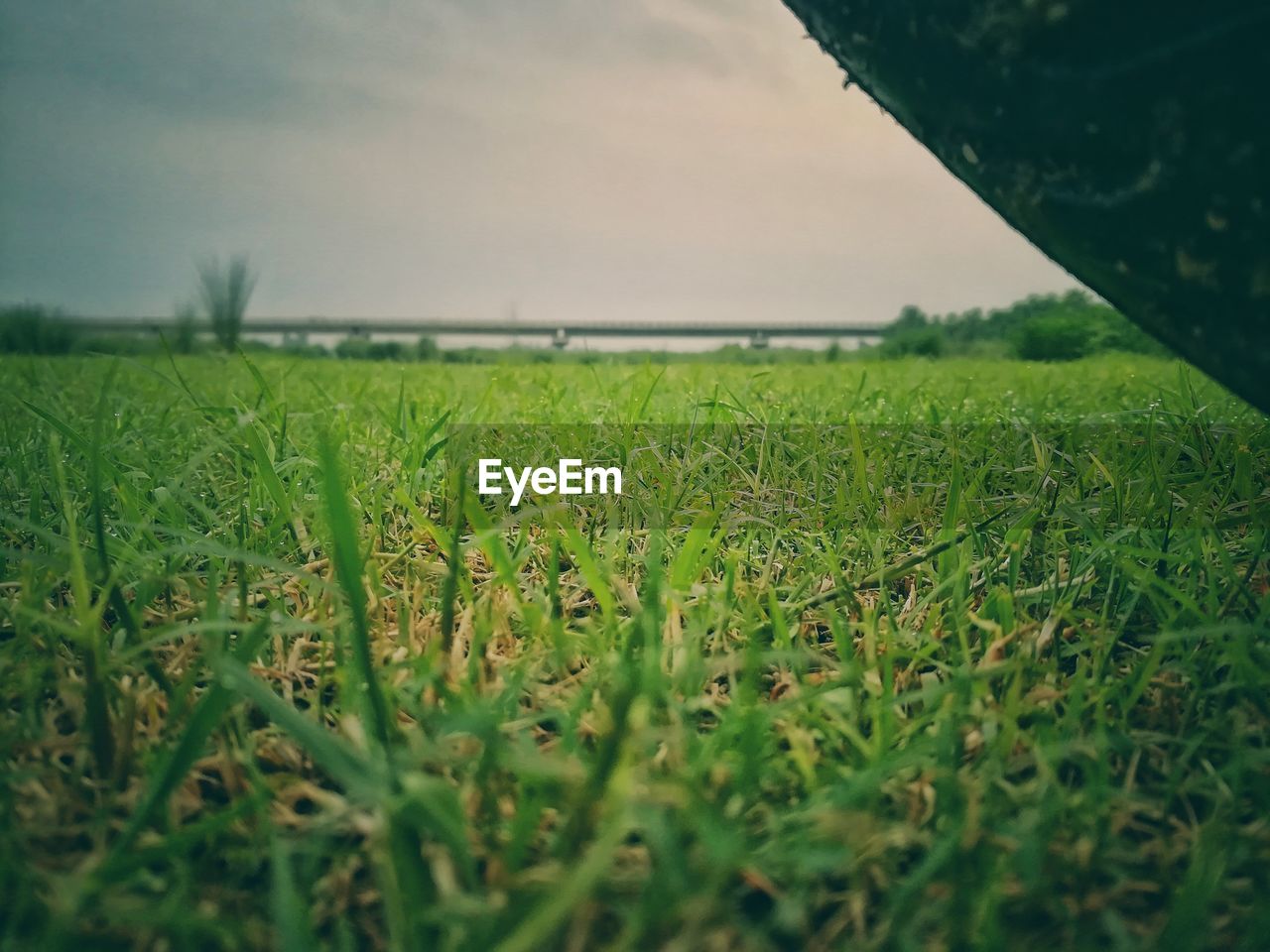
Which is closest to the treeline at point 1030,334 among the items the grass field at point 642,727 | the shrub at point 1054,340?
the shrub at point 1054,340

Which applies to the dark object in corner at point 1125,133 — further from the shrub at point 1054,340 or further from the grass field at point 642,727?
the shrub at point 1054,340

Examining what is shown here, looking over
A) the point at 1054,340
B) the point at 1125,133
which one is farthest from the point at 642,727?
the point at 1054,340

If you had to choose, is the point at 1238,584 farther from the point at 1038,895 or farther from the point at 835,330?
the point at 835,330

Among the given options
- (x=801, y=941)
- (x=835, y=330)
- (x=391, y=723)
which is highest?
(x=835, y=330)

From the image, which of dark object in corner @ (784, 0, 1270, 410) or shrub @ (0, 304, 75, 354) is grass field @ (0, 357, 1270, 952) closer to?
dark object in corner @ (784, 0, 1270, 410)

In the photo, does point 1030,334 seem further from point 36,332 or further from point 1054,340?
point 36,332

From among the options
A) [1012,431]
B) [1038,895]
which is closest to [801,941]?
[1038,895]

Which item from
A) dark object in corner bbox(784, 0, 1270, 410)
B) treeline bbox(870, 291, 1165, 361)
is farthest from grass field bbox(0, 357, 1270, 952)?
treeline bbox(870, 291, 1165, 361)
